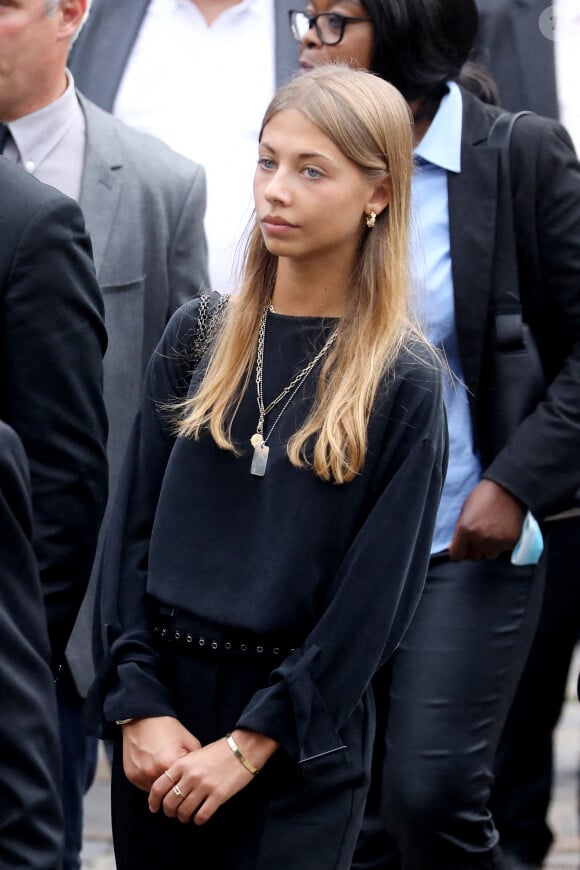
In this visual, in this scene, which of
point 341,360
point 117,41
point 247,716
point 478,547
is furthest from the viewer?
point 117,41

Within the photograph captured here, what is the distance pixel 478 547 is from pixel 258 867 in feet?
3.32

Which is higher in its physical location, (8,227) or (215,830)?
(8,227)

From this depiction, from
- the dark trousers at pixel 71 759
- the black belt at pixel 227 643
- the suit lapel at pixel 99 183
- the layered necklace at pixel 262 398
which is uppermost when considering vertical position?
the suit lapel at pixel 99 183

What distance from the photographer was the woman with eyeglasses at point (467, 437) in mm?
3621

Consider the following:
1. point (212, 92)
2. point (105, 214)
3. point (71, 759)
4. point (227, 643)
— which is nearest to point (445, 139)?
point (105, 214)

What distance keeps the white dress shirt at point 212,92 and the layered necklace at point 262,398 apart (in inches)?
52.8

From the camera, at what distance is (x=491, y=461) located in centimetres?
381

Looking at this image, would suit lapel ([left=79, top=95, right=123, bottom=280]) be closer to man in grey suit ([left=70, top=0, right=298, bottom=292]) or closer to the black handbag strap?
man in grey suit ([left=70, top=0, right=298, bottom=292])

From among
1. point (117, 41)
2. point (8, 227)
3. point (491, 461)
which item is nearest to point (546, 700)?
point (491, 461)

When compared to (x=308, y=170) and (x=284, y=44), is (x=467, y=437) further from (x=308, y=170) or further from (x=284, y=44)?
(x=284, y=44)

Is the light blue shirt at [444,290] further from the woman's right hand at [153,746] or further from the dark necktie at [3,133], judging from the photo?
the woman's right hand at [153,746]

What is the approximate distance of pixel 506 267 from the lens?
12.3 feet

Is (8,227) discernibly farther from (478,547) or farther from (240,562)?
(478,547)

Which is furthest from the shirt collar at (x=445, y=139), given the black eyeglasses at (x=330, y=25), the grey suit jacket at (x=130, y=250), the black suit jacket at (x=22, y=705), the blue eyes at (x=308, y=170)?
the black suit jacket at (x=22, y=705)
